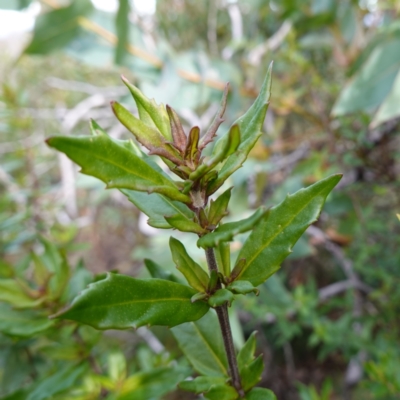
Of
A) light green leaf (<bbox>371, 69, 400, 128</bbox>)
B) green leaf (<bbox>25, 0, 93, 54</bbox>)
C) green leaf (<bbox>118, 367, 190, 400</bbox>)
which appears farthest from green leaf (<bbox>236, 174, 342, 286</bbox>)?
green leaf (<bbox>25, 0, 93, 54</bbox>)

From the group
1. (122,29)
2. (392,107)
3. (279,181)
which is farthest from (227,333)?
(279,181)

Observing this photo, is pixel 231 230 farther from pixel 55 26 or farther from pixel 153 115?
pixel 55 26

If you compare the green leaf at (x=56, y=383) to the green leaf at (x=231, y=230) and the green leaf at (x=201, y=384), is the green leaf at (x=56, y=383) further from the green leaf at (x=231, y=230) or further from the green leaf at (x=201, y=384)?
the green leaf at (x=231, y=230)

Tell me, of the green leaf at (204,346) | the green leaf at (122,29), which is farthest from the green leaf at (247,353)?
the green leaf at (122,29)

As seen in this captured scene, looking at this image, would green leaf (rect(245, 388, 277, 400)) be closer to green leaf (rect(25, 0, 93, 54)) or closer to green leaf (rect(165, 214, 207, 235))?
green leaf (rect(165, 214, 207, 235))

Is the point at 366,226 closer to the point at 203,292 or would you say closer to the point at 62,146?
the point at 203,292

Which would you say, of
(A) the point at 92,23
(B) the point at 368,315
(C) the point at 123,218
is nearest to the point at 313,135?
(B) the point at 368,315
